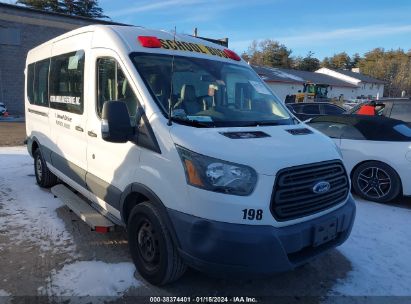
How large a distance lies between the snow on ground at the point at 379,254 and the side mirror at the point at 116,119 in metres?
2.44

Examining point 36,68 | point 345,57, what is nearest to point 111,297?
point 36,68

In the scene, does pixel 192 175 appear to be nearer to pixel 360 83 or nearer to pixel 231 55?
pixel 231 55

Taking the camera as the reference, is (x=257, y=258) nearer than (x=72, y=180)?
Yes

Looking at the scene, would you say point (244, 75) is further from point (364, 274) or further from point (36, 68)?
point (36, 68)

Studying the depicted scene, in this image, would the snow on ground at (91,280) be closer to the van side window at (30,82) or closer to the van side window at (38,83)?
the van side window at (38,83)

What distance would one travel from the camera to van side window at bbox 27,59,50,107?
6.14 metres

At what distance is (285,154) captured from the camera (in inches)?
124

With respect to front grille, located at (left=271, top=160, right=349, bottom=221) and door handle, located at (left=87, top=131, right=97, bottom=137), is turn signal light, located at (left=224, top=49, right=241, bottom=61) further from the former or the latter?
front grille, located at (left=271, top=160, right=349, bottom=221)

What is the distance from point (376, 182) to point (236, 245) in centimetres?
452

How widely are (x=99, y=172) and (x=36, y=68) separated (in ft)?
11.3

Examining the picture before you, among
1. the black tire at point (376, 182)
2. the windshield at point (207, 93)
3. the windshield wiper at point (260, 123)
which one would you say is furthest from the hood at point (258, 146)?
the black tire at point (376, 182)

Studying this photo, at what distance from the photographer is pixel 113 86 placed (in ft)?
13.1

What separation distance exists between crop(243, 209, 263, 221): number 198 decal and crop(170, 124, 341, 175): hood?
0.30m

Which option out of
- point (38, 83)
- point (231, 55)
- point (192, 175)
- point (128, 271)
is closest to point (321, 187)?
point (192, 175)
